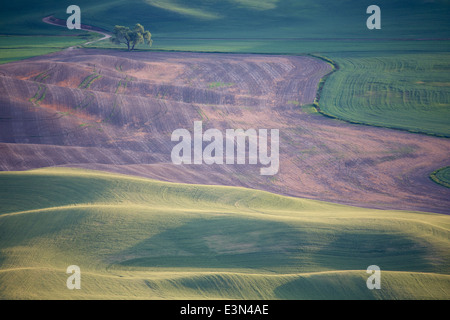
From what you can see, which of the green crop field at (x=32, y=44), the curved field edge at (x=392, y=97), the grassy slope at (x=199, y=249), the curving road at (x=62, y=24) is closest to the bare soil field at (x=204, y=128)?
the curved field edge at (x=392, y=97)

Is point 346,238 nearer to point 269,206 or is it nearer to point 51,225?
point 269,206

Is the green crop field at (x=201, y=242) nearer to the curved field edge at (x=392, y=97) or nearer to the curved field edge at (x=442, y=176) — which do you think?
the curved field edge at (x=442, y=176)

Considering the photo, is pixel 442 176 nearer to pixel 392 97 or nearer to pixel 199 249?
pixel 392 97

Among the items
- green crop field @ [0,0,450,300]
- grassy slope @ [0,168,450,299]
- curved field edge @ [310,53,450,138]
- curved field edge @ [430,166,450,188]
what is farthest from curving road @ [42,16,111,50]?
curved field edge @ [430,166,450,188]

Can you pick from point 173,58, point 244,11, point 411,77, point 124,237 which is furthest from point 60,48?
point 124,237

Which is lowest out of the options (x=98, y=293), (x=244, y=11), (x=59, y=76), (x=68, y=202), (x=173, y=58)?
(x=98, y=293)

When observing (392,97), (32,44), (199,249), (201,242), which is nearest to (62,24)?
(32,44)

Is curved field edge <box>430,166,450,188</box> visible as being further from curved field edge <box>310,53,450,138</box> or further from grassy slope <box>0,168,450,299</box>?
grassy slope <box>0,168,450,299</box>
